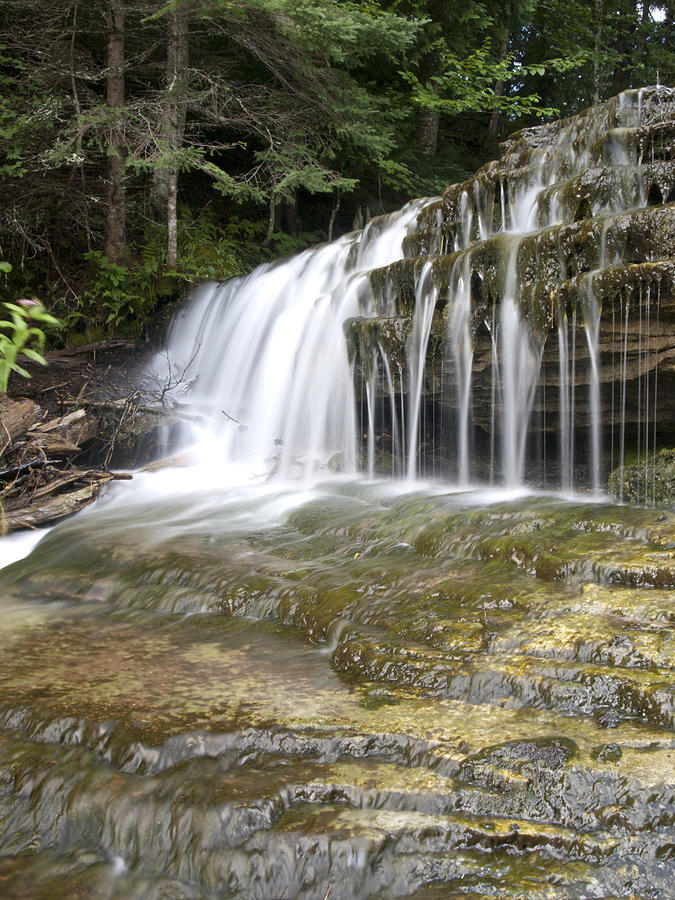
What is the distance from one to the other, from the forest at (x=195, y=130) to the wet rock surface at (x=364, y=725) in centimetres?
865

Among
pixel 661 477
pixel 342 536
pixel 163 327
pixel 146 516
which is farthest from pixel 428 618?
pixel 163 327

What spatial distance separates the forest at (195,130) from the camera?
39.4 feet

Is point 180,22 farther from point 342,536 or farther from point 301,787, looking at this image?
point 301,787

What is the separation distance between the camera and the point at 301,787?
299 cm

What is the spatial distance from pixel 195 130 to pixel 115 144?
12.9 feet

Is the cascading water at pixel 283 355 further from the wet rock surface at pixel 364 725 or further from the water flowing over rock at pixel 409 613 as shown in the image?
the wet rock surface at pixel 364 725

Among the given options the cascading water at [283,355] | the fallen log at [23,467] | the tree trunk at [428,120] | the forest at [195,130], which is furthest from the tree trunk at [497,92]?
the fallen log at [23,467]

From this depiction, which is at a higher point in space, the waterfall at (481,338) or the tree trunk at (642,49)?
the tree trunk at (642,49)

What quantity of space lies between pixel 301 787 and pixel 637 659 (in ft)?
5.82

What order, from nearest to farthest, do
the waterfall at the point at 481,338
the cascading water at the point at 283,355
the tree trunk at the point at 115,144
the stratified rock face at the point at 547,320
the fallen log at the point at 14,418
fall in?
the stratified rock face at the point at 547,320 → the waterfall at the point at 481,338 → the fallen log at the point at 14,418 → the cascading water at the point at 283,355 → the tree trunk at the point at 115,144

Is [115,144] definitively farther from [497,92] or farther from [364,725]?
[364,725]

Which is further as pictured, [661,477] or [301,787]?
[661,477]

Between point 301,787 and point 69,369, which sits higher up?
point 69,369

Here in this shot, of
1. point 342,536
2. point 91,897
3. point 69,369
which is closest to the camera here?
point 91,897
